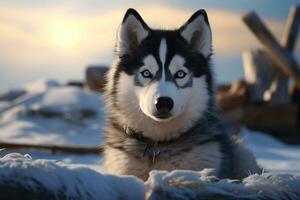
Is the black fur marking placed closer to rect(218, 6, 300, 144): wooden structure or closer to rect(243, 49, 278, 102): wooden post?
rect(218, 6, 300, 144): wooden structure

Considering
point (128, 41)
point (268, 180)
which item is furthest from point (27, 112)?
point (268, 180)

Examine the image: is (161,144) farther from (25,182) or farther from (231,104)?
(231,104)

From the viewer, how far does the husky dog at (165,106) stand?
3131 mm

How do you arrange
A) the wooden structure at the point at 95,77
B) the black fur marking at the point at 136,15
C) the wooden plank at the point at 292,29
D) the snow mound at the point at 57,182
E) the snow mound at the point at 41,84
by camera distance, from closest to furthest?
1. the snow mound at the point at 57,182
2. the black fur marking at the point at 136,15
3. the wooden plank at the point at 292,29
4. the wooden structure at the point at 95,77
5. the snow mound at the point at 41,84

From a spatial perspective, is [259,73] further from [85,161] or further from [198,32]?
[198,32]

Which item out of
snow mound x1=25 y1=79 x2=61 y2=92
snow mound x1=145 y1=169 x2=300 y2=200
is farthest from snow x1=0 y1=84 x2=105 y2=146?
snow mound x1=145 y1=169 x2=300 y2=200

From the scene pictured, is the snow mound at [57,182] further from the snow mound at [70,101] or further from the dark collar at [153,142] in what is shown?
the snow mound at [70,101]

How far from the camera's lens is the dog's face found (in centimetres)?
A: 306

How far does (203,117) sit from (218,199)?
67.4 inches

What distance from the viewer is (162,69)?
317 centimetres

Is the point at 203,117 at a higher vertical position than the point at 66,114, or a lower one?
higher

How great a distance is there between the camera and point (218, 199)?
5.64 ft

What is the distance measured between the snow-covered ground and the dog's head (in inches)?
202

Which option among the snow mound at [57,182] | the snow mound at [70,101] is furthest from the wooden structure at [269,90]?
the snow mound at [57,182]
